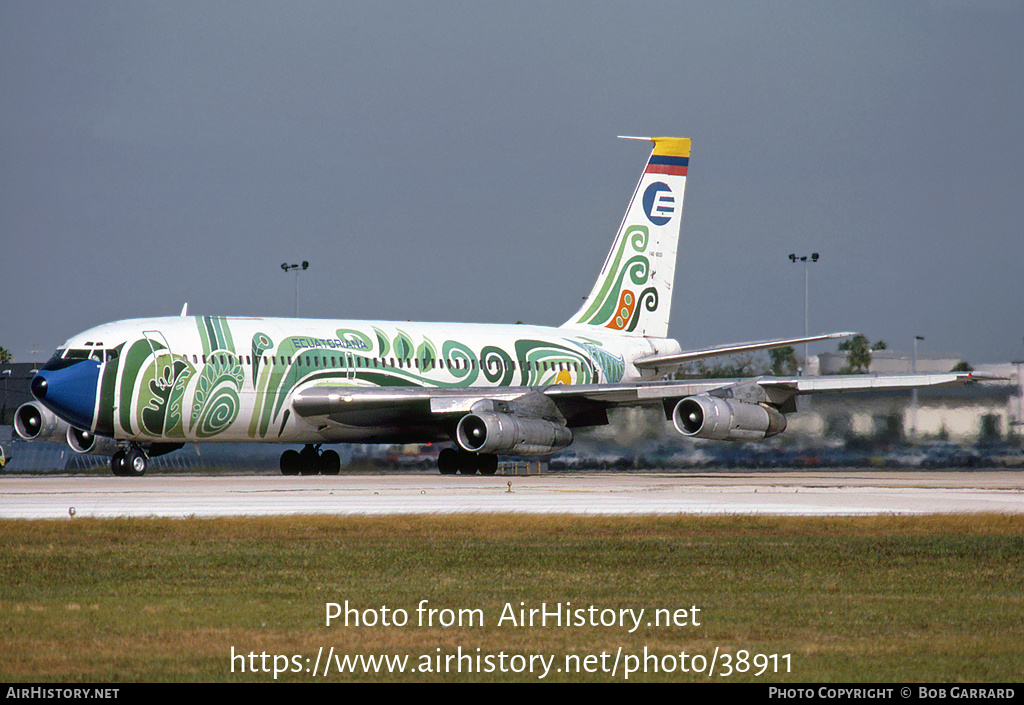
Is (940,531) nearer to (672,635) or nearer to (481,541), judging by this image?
(481,541)

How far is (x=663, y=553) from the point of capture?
1600 centimetres

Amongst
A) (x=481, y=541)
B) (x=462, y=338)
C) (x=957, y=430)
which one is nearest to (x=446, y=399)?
(x=462, y=338)

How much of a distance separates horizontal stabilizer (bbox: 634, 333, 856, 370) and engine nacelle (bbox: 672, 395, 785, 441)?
3.87m

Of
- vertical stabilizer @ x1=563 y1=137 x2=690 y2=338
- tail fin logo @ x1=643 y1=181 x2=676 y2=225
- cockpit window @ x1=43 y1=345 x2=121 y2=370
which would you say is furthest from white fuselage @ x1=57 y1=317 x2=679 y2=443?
tail fin logo @ x1=643 y1=181 x2=676 y2=225

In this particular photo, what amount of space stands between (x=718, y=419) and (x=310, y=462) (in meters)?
12.4

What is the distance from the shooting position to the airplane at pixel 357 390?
107 ft

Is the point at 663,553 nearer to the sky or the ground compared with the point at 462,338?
nearer to the ground

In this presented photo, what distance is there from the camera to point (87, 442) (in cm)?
3500

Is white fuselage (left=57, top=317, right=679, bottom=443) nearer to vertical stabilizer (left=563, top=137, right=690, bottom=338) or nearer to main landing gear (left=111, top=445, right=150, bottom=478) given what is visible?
main landing gear (left=111, top=445, right=150, bottom=478)

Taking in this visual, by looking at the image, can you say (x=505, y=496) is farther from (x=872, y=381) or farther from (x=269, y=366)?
(x=872, y=381)

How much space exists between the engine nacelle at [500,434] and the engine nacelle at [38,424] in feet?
34.4

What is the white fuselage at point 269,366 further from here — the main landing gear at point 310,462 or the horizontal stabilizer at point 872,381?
the horizontal stabilizer at point 872,381

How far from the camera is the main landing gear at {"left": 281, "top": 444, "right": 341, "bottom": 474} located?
39156 millimetres
